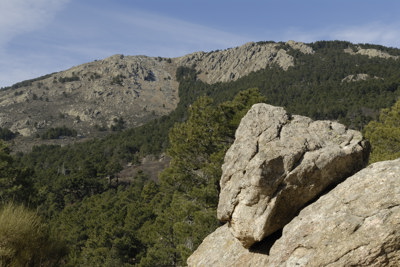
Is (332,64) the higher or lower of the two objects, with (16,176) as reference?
higher

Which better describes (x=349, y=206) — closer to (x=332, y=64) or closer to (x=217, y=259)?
(x=217, y=259)

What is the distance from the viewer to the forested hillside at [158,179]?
61.6 feet

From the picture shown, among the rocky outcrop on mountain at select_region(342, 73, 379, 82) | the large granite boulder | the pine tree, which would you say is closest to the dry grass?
the large granite boulder

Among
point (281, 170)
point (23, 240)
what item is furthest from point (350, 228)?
point (23, 240)

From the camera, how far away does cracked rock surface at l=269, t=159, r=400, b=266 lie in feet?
20.0

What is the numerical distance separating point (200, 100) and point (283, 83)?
142 metres

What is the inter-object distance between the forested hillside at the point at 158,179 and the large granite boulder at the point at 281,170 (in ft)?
20.4

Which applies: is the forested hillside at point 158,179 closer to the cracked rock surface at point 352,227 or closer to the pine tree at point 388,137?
the pine tree at point 388,137

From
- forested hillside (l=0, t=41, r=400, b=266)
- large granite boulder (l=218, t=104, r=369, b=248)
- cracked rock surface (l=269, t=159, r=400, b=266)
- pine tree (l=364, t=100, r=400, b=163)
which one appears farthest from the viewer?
pine tree (l=364, t=100, r=400, b=163)

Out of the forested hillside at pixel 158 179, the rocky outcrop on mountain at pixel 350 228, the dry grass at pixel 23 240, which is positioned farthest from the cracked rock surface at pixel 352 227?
the forested hillside at pixel 158 179

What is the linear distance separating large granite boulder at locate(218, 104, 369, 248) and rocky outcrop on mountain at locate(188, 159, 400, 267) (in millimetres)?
418

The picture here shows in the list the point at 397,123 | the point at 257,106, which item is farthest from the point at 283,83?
the point at 257,106

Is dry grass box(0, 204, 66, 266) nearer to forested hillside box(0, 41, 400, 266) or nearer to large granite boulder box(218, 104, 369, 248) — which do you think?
forested hillside box(0, 41, 400, 266)

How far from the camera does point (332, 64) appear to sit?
174000 millimetres
